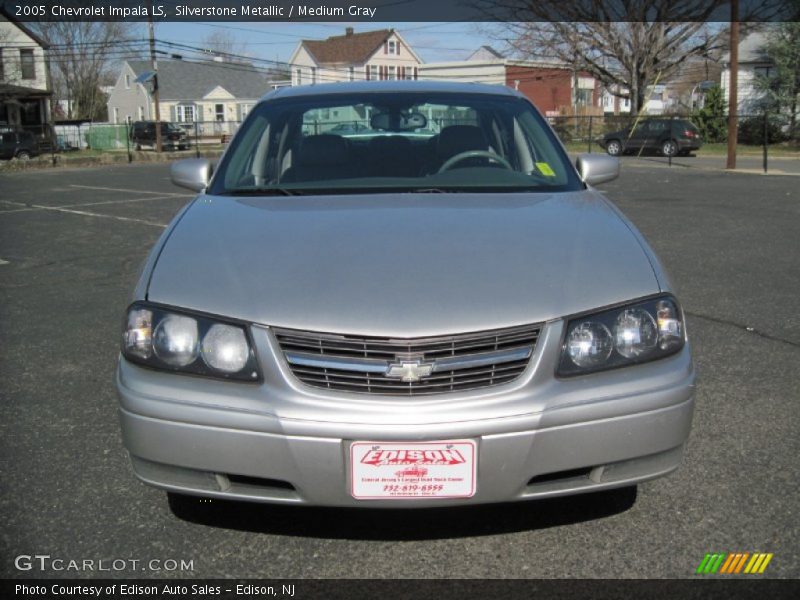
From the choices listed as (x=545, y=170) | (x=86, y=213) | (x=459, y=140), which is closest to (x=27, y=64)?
(x=86, y=213)

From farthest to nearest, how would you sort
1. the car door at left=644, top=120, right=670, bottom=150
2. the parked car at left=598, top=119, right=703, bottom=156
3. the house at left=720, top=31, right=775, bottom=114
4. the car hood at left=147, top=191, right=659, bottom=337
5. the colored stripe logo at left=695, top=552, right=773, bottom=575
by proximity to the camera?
the house at left=720, top=31, right=775, bottom=114 < the car door at left=644, top=120, right=670, bottom=150 < the parked car at left=598, top=119, right=703, bottom=156 < the colored stripe logo at left=695, top=552, right=773, bottom=575 < the car hood at left=147, top=191, right=659, bottom=337

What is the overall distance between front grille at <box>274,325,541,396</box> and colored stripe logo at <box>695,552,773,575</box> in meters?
0.90

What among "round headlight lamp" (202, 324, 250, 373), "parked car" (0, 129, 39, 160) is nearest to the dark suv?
"parked car" (0, 129, 39, 160)

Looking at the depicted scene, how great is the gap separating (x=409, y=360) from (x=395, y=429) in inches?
7.7

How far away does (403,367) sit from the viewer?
7.75 ft

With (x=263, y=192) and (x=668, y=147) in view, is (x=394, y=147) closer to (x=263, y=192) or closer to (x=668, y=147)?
(x=263, y=192)

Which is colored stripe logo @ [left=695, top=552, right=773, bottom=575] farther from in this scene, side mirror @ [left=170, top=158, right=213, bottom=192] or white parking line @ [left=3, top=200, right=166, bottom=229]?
white parking line @ [left=3, top=200, right=166, bottom=229]

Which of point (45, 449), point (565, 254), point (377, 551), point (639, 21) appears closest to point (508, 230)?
point (565, 254)

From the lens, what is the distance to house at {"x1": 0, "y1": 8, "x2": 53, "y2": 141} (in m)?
46.0

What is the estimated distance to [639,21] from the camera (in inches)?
1459

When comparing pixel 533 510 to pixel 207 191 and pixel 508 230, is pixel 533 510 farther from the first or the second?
pixel 207 191

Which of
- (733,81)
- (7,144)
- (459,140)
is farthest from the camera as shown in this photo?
(7,144)

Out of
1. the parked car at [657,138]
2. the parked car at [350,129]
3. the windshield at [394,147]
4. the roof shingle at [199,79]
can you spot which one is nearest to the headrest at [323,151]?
the windshield at [394,147]

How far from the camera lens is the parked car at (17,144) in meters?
34.0
